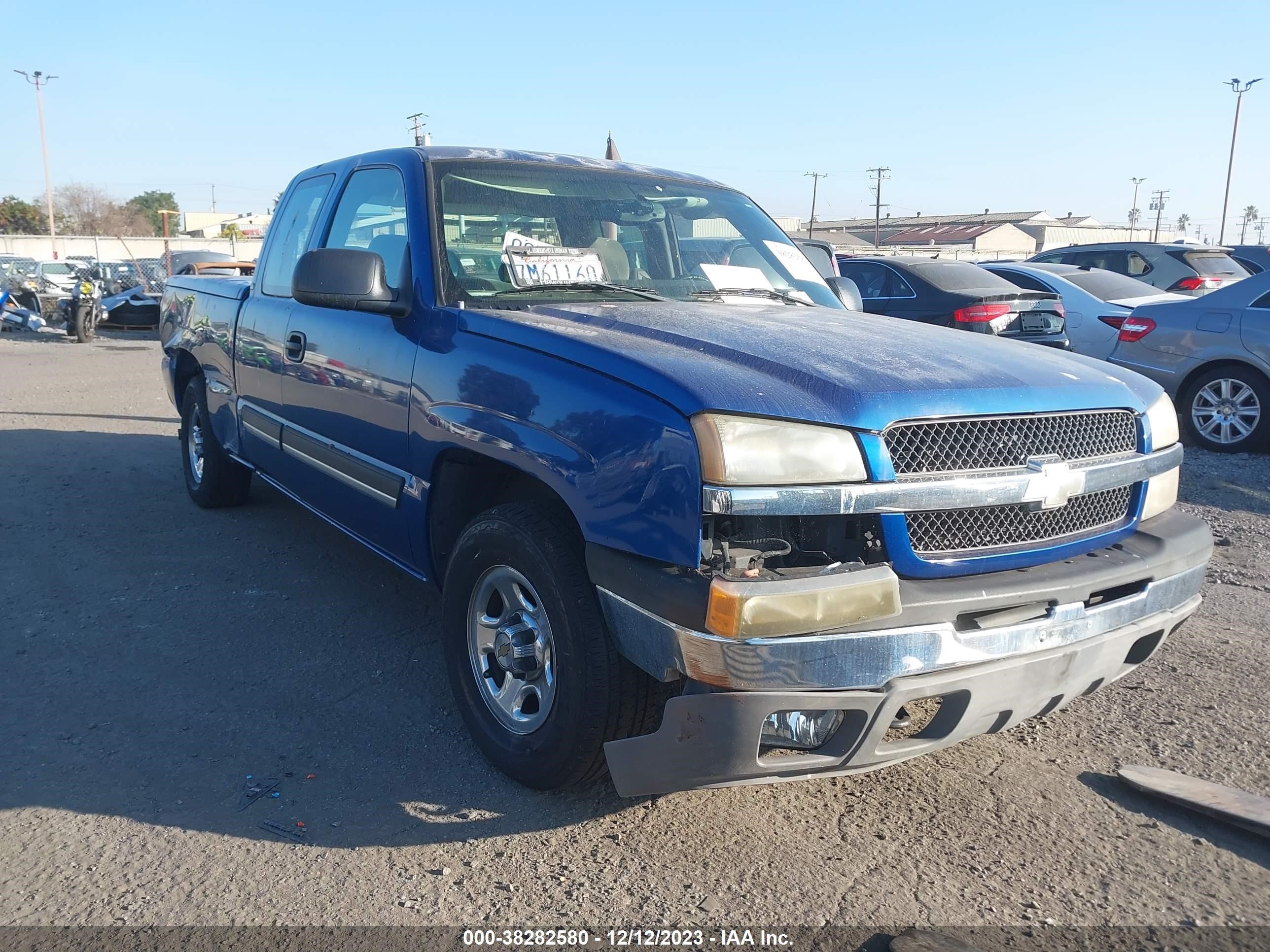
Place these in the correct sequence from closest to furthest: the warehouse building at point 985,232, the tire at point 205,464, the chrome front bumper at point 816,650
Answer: the chrome front bumper at point 816,650 → the tire at point 205,464 → the warehouse building at point 985,232

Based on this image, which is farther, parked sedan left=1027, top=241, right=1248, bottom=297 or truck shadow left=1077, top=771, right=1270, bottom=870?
parked sedan left=1027, top=241, right=1248, bottom=297

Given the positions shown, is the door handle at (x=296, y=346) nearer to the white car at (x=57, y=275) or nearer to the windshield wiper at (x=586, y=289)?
the windshield wiper at (x=586, y=289)

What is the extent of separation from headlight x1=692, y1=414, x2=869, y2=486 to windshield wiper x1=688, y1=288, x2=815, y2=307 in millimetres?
1538

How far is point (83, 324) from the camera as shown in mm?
18656

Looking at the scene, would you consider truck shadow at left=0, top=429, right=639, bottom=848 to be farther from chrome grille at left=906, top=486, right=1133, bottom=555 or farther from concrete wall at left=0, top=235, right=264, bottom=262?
concrete wall at left=0, top=235, right=264, bottom=262

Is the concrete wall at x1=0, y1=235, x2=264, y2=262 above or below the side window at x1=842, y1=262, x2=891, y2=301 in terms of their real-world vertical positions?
above

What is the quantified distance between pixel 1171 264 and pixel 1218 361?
5.95 metres

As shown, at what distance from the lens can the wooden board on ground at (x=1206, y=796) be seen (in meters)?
2.83

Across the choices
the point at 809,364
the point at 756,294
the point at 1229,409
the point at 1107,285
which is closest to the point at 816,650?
the point at 809,364

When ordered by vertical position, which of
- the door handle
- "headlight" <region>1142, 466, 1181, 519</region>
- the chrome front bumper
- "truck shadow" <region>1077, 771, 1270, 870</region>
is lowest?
"truck shadow" <region>1077, 771, 1270, 870</region>

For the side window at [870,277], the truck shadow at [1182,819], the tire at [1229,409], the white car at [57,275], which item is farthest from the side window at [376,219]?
the white car at [57,275]

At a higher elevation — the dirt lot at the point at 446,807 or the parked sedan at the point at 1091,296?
the parked sedan at the point at 1091,296

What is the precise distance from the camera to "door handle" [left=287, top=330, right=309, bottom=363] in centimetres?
425

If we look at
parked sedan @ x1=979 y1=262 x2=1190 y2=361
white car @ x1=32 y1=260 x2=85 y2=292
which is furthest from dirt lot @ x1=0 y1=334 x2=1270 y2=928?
white car @ x1=32 y1=260 x2=85 y2=292
